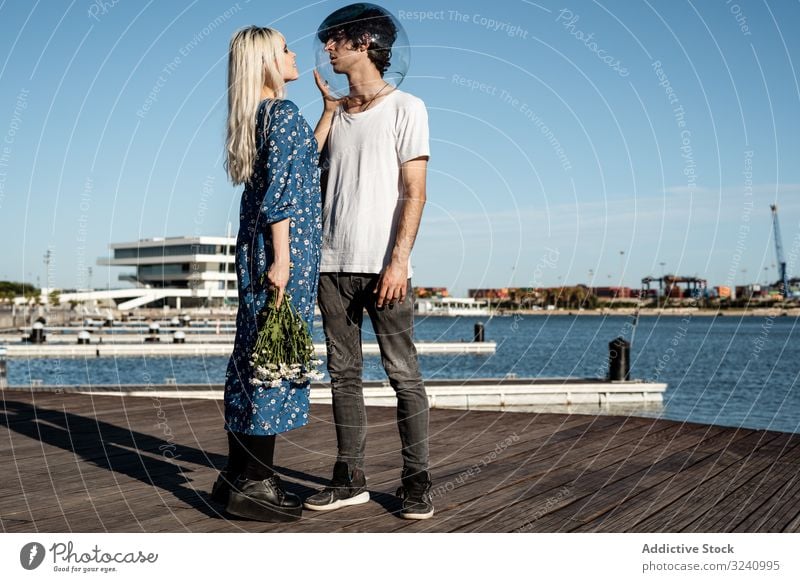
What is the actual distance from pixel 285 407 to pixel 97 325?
68.3 metres

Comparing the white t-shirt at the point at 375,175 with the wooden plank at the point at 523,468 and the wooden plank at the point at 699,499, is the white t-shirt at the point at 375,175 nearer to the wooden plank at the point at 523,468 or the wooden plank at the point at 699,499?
the wooden plank at the point at 523,468

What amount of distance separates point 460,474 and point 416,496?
0.96 m

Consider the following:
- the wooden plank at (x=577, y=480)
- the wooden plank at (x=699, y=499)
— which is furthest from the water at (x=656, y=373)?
the wooden plank at (x=699, y=499)

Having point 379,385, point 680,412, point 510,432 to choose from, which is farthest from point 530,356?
point 510,432

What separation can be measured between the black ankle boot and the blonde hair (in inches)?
52.3

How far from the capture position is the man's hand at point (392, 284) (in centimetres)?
353

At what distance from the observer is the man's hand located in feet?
11.6

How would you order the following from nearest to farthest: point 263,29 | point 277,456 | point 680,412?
point 263,29 < point 277,456 < point 680,412

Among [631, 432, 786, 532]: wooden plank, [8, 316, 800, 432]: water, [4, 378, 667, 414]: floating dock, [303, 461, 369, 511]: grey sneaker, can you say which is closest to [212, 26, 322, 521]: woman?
[303, 461, 369, 511]: grey sneaker

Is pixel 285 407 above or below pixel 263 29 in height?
below

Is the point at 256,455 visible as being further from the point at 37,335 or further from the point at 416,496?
the point at 37,335

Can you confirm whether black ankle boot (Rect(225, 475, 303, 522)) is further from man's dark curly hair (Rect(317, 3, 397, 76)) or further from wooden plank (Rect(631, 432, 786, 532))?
man's dark curly hair (Rect(317, 3, 397, 76))

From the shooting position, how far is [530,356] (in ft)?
188
